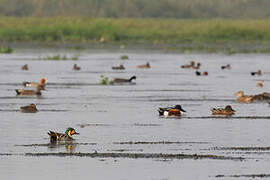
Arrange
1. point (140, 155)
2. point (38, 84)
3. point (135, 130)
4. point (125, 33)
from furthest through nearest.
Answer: point (125, 33), point (38, 84), point (135, 130), point (140, 155)

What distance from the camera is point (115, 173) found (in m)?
17.8

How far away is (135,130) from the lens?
80.2 ft

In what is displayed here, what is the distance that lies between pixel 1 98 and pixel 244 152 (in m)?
15.2

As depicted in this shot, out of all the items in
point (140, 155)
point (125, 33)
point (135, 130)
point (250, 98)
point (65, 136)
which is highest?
point (125, 33)

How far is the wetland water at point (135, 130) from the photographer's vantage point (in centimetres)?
1833

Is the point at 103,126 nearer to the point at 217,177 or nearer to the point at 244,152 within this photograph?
the point at 244,152

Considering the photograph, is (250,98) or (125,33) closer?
(250,98)

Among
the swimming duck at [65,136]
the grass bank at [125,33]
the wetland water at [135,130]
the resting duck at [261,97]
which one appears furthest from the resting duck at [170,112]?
the grass bank at [125,33]

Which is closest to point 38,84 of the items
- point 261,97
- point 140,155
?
point 261,97

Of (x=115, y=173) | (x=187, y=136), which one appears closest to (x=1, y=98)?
(x=187, y=136)

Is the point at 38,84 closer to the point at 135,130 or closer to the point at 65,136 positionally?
the point at 135,130

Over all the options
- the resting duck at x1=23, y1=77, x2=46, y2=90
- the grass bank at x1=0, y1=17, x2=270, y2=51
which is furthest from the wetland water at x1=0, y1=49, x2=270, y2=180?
the grass bank at x1=0, y1=17, x2=270, y2=51

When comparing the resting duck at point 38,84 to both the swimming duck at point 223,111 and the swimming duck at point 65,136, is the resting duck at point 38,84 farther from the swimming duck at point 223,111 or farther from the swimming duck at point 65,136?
the swimming duck at point 65,136

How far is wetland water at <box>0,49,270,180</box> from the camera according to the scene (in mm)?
18328
